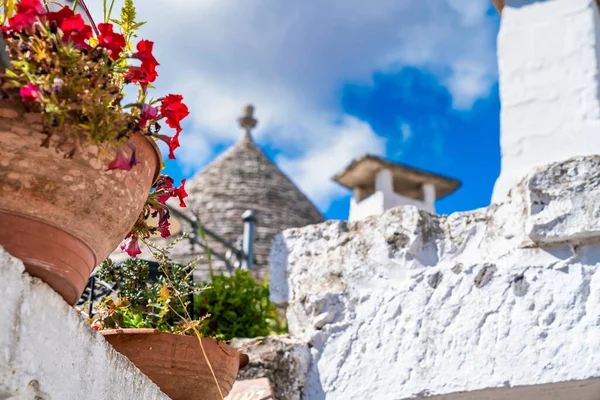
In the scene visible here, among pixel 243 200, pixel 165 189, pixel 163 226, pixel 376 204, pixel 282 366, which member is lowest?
pixel 282 366

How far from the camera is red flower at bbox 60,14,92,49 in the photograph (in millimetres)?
1783

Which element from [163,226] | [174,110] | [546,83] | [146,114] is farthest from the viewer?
[546,83]

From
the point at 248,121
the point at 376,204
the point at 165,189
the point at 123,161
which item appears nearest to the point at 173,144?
the point at 165,189

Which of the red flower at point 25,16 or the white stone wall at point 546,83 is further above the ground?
the white stone wall at point 546,83

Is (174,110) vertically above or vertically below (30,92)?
above

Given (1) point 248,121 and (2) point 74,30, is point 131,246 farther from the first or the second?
(1) point 248,121

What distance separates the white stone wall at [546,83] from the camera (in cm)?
346

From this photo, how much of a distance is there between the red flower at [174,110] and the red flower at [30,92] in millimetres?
420

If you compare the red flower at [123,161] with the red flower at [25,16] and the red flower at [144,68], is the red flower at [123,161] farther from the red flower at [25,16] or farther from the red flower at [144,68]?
the red flower at [25,16]

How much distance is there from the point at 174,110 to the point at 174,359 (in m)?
0.75

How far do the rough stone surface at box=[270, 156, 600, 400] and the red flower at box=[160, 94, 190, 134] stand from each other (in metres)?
1.39

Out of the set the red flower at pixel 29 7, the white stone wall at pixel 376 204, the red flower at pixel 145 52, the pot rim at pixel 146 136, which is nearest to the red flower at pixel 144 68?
the red flower at pixel 145 52

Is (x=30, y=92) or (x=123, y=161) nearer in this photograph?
(x=30, y=92)

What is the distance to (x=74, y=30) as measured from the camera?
1.79 metres
